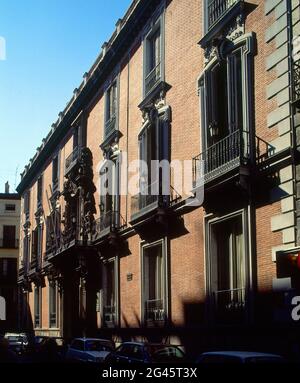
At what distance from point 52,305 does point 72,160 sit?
32.4 ft

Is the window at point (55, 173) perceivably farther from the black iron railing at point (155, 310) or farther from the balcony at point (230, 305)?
the balcony at point (230, 305)

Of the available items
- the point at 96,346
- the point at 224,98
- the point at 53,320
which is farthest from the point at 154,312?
the point at 53,320

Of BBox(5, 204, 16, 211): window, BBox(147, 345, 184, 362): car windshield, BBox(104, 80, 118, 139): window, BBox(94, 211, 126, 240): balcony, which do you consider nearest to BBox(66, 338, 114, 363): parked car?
BBox(147, 345, 184, 362): car windshield

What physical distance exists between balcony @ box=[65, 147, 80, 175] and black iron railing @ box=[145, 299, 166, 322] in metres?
11.4

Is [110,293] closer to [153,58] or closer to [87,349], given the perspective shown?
[87,349]

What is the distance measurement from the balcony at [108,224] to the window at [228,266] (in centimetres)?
753

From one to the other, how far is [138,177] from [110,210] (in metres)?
3.73

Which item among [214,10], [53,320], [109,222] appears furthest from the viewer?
[53,320]

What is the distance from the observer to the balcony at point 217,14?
1772cm

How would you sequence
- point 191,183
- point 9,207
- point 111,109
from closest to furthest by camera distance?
point 191,183
point 111,109
point 9,207

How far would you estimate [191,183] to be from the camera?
63.7 feet

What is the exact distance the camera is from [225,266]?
18031 mm

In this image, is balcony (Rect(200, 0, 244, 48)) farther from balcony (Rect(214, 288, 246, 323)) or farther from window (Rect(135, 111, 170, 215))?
balcony (Rect(214, 288, 246, 323))

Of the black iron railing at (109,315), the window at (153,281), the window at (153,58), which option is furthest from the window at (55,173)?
the window at (153,281)
